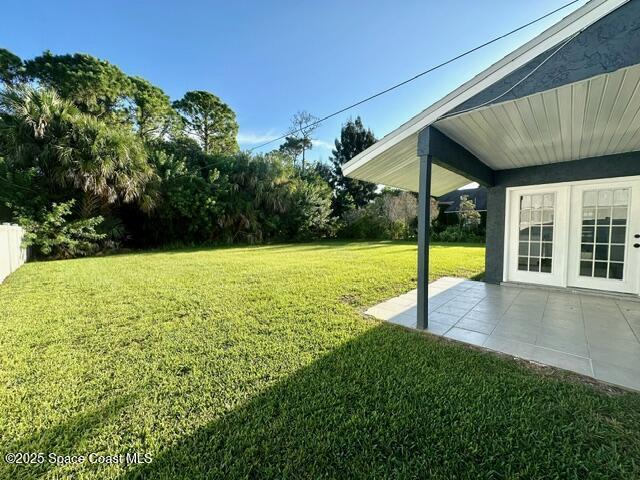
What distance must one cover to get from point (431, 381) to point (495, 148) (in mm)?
3839

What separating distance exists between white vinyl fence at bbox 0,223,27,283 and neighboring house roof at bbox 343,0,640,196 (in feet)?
25.5

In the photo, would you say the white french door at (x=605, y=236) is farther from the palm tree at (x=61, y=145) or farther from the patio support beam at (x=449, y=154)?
the palm tree at (x=61, y=145)

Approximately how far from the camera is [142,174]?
10.5 metres

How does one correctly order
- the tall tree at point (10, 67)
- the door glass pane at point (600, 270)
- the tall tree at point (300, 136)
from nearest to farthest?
the door glass pane at point (600, 270) < the tall tree at point (10, 67) < the tall tree at point (300, 136)

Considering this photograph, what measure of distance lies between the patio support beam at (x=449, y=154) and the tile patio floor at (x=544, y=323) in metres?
2.17

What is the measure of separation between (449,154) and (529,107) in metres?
0.99

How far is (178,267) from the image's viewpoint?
749 centimetres

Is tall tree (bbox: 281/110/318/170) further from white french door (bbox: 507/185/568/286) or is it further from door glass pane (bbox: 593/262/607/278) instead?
door glass pane (bbox: 593/262/607/278)

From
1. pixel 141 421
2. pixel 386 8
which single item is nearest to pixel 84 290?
pixel 141 421

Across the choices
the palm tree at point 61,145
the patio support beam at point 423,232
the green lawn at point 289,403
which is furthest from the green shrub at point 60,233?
the patio support beam at point 423,232

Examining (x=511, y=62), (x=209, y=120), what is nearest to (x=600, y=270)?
(x=511, y=62)

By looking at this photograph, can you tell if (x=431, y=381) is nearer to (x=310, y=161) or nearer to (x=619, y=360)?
(x=619, y=360)

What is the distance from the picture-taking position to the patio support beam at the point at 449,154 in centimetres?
318

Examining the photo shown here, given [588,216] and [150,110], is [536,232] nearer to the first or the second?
[588,216]
